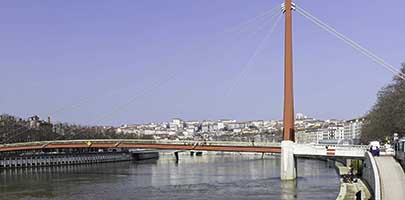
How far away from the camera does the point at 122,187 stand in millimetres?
42500

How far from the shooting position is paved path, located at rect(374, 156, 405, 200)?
20.9 metres

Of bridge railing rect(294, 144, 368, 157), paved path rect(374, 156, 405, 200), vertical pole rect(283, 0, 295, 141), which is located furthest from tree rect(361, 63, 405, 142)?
paved path rect(374, 156, 405, 200)

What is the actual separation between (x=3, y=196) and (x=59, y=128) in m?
66.4

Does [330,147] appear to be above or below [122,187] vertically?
above

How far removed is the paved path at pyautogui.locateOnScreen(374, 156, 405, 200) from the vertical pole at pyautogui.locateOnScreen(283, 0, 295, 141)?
45.0ft

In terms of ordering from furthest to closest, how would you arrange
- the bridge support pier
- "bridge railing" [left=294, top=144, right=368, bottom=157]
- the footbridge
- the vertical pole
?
the vertical pole → the bridge support pier → the footbridge → "bridge railing" [left=294, top=144, right=368, bottom=157]

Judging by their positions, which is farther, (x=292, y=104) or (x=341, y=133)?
(x=341, y=133)

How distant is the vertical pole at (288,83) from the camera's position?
149ft

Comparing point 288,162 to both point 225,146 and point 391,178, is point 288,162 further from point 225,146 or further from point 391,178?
point 391,178

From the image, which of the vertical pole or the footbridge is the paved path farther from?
the vertical pole

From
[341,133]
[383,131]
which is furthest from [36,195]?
[341,133]

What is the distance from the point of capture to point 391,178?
80.3 ft

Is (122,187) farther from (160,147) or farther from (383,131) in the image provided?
(383,131)

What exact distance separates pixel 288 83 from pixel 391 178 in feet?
74.0
